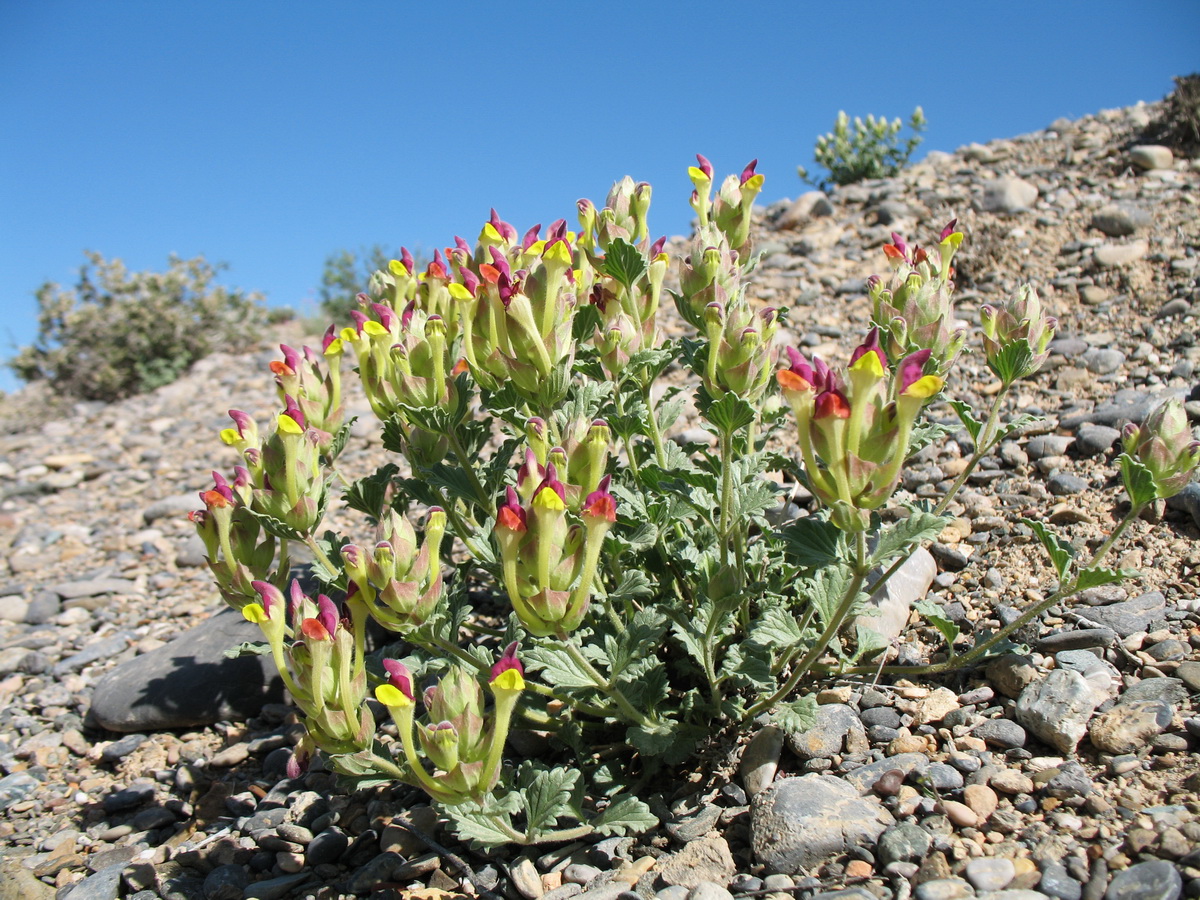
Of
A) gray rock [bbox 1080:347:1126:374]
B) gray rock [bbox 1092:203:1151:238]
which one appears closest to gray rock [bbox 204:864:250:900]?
gray rock [bbox 1080:347:1126:374]

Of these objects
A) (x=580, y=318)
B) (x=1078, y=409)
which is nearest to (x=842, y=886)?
(x=580, y=318)

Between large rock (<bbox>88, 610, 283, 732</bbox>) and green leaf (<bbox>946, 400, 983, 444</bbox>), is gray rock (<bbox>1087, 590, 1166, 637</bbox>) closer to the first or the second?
green leaf (<bbox>946, 400, 983, 444</bbox>)

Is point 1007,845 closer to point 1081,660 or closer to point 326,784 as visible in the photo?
point 1081,660

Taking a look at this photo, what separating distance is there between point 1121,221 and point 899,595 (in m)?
4.47

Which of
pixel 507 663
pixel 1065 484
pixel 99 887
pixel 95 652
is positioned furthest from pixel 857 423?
pixel 95 652

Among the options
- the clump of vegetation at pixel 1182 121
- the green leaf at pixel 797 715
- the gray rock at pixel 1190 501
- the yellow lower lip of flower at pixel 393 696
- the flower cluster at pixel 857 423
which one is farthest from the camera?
the clump of vegetation at pixel 1182 121

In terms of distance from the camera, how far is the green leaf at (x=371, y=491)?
2752mm

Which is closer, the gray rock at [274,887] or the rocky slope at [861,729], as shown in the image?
the rocky slope at [861,729]

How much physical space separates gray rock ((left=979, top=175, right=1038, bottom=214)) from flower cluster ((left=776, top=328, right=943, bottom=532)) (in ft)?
19.7

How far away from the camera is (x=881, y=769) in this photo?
2.36 m

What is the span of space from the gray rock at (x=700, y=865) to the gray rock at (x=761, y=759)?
22 cm

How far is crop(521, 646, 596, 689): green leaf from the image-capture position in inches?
82.1

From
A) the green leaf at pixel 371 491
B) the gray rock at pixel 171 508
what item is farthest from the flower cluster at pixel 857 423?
the gray rock at pixel 171 508

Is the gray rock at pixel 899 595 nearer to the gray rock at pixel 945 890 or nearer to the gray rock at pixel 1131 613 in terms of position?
the gray rock at pixel 1131 613
